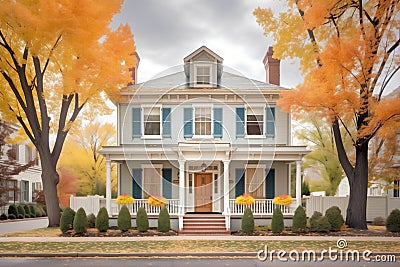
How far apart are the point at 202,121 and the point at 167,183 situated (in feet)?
12.6

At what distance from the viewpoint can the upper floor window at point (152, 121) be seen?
85.5ft

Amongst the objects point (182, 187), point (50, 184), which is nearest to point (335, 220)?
point (182, 187)

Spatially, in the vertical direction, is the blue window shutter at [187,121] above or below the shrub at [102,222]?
above

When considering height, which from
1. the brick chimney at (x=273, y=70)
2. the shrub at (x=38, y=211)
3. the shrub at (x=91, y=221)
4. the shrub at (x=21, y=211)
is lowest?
the shrub at (x=38, y=211)

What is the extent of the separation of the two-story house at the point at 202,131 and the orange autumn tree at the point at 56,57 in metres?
2.27

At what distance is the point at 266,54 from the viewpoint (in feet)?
94.7

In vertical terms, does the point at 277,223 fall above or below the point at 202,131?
below

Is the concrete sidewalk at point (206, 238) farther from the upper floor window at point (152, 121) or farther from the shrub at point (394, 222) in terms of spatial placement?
the upper floor window at point (152, 121)

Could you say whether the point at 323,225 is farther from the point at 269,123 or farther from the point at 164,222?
the point at 164,222

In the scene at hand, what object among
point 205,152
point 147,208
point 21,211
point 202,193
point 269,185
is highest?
point 205,152

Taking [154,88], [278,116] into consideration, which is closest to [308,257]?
[278,116]

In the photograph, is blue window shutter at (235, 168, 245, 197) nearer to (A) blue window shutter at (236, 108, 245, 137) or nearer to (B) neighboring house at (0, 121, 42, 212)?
(A) blue window shutter at (236, 108, 245, 137)

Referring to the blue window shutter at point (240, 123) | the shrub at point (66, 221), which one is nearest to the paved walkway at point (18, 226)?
the shrub at point (66, 221)

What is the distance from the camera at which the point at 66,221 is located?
21125 mm
